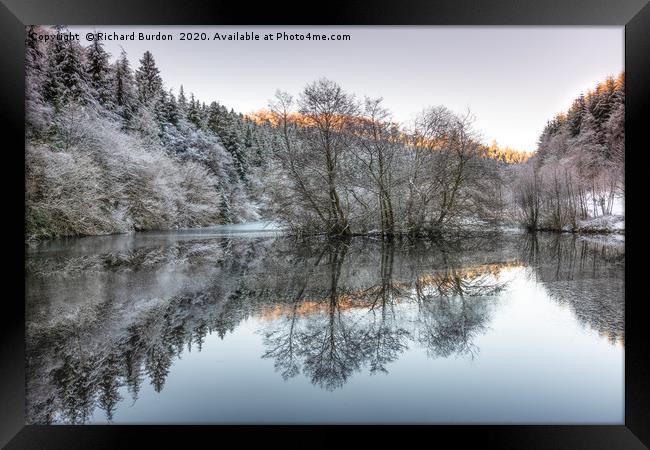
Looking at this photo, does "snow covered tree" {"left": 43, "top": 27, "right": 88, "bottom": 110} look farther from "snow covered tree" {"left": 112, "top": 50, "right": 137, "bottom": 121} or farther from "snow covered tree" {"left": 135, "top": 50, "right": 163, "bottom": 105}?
"snow covered tree" {"left": 135, "top": 50, "right": 163, "bottom": 105}

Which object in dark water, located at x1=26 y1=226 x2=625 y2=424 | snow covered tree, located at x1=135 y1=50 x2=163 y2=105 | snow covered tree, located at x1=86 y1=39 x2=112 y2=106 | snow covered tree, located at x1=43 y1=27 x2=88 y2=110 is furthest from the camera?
snow covered tree, located at x1=135 y1=50 x2=163 y2=105

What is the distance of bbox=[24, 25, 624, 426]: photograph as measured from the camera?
130 inches

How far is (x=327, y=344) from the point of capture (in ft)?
12.8

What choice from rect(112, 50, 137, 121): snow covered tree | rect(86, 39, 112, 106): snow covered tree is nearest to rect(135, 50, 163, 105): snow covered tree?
rect(112, 50, 137, 121): snow covered tree

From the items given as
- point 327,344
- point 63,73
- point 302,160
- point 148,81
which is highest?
point 148,81

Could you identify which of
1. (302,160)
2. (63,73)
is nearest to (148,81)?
(63,73)

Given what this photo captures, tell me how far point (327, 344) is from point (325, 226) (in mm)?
6224

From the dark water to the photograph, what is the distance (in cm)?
2
